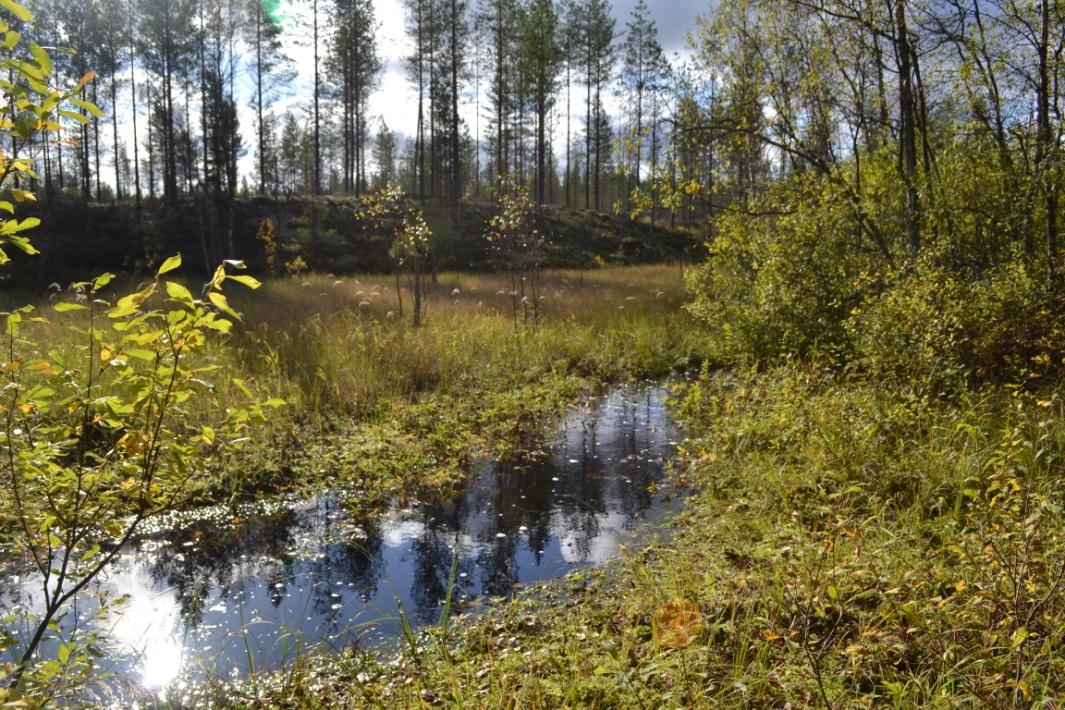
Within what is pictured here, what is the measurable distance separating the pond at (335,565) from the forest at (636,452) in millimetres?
31

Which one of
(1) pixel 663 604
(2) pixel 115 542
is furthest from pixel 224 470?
(1) pixel 663 604

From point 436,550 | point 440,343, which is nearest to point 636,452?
point 436,550

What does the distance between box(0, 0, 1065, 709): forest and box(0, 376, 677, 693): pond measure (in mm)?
31

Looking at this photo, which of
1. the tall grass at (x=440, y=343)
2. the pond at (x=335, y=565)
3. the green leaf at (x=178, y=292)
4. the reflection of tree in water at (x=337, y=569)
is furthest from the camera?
the tall grass at (x=440, y=343)

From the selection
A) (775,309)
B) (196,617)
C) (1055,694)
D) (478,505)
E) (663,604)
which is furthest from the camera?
(775,309)

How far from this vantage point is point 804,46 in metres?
9.55

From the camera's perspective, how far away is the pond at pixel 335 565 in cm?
379

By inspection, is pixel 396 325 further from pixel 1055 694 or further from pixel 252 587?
pixel 1055 694

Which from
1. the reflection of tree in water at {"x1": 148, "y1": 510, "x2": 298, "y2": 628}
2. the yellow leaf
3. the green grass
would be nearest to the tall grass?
the green grass

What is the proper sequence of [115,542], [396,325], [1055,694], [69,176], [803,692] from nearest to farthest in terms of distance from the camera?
[1055,694] → [803,692] → [115,542] → [396,325] → [69,176]

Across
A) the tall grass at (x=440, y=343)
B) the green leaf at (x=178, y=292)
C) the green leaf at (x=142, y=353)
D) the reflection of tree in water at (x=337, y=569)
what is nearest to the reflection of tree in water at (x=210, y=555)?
the reflection of tree in water at (x=337, y=569)

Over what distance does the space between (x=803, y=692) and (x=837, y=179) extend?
24.4 ft

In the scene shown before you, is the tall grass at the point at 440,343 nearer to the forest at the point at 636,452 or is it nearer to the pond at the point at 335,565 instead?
the forest at the point at 636,452

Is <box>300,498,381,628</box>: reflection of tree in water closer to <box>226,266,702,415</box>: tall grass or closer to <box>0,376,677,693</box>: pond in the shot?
<box>0,376,677,693</box>: pond
